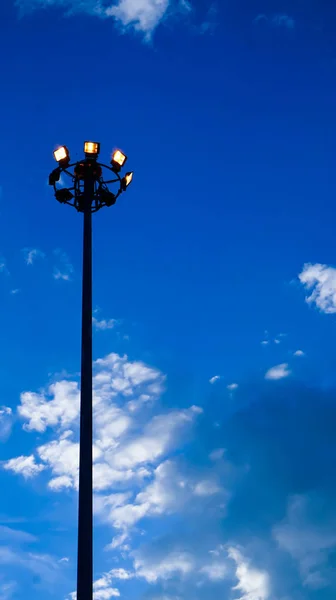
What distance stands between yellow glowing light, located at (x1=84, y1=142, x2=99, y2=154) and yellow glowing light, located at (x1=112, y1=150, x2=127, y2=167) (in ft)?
2.30

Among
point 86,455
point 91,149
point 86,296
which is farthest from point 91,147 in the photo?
point 86,455

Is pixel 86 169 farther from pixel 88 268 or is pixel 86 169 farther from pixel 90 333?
pixel 90 333

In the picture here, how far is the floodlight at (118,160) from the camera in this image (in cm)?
1612

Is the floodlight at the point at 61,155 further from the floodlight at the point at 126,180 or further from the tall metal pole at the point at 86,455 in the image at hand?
the tall metal pole at the point at 86,455

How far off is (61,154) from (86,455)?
23.1 ft

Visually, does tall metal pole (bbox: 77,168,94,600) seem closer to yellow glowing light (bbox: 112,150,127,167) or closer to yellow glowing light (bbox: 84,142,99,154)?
yellow glowing light (bbox: 84,142,99,154)

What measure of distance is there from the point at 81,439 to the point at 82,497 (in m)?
0.98

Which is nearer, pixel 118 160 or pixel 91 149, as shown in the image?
pixel 91 149

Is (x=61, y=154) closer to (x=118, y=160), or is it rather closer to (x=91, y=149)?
(x=91, y=149)

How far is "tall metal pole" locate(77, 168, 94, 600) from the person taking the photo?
10664 mm

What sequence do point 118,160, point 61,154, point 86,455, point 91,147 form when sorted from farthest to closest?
1. point 118,160
2. point 91,147
3. point 61,154
4. point 86,455

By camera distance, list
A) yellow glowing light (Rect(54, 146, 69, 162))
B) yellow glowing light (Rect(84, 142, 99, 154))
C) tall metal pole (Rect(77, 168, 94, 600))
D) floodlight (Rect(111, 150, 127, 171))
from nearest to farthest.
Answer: tall metal pole (Rect(77, 168, 94, 600)), yellow glowing light (Rect(54, 146, 69, 162)), yellow glowing light (Rect(84, 142, 99, 154)), floodlight (Rect(111, 150, 127, 171))

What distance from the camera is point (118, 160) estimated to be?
1617 cm

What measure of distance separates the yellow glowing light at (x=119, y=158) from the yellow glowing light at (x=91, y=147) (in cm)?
70
